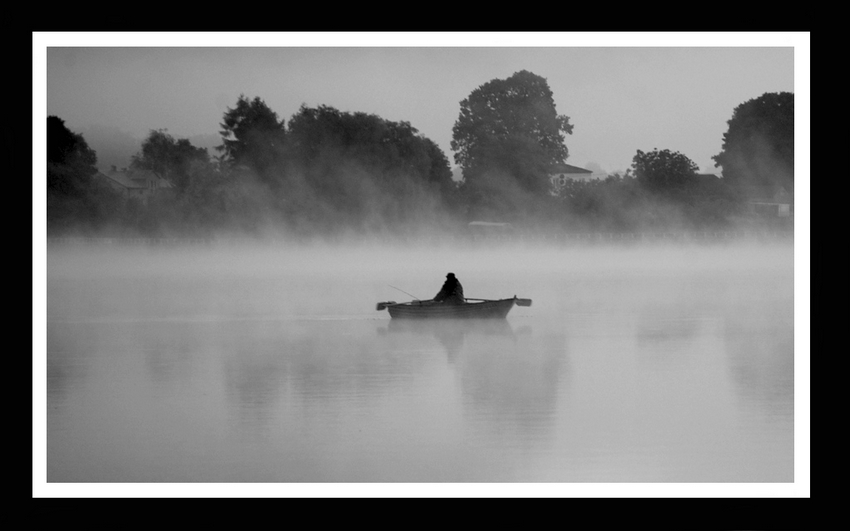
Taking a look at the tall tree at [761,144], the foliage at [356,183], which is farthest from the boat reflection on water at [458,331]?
the foliage at [356,183]

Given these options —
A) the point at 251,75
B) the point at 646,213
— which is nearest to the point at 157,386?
the point at 251,75

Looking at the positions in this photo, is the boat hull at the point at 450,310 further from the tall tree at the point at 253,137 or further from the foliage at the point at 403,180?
the tall tree at the point at 253,137

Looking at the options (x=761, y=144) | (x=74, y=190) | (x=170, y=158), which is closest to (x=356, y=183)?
(x=170, y=158)

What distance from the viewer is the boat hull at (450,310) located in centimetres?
1440

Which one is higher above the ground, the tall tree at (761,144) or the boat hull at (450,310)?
the tall tree at (761,144)

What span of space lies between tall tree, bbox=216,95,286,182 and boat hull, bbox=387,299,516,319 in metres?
7.68

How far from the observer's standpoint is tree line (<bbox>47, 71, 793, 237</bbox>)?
2247 cm

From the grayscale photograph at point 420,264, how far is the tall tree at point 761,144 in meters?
0.13

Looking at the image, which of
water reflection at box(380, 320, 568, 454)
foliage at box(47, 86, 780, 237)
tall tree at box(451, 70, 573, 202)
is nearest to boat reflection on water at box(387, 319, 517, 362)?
water reflection at box(380, 320, 568, 454)

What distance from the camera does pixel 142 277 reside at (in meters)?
25.5

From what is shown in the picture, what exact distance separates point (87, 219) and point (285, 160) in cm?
773

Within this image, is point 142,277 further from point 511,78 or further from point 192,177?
point 511,78

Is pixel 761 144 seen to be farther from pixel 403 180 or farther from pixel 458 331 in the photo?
pixel 458 331
